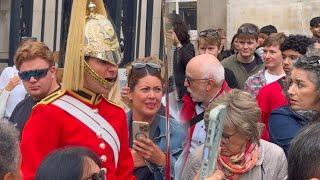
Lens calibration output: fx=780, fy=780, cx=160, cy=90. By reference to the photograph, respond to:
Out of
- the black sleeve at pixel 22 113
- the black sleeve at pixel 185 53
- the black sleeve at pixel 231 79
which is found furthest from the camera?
the black sleeve at pixel 231 79

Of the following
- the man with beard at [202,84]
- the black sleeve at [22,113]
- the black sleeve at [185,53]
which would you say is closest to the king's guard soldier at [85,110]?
the man with beard at [202,84]

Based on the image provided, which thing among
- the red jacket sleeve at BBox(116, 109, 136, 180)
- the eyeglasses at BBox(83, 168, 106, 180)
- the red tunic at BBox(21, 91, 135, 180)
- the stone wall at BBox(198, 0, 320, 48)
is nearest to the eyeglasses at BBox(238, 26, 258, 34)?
the stone wall at BBox(198, 0, 320, 48)

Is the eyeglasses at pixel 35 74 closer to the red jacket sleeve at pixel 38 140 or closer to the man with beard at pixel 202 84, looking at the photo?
the man with beard at pixel 202 84

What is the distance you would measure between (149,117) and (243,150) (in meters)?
0.96

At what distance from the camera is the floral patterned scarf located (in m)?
3.46

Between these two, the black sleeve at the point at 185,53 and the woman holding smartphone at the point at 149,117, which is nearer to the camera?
the woman holding smartphone at the point at 149,117

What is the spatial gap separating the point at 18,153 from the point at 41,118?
39.5 inches

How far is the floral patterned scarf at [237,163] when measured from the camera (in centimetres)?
346

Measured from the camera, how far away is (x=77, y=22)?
3621 mm

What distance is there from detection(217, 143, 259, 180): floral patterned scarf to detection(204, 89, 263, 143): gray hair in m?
0.07

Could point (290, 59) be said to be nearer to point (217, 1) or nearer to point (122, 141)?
point (122, 141)

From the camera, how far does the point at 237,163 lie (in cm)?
347

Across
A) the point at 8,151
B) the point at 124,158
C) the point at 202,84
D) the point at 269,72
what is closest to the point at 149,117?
the point at 202,84

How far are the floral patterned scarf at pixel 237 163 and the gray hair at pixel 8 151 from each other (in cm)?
124
